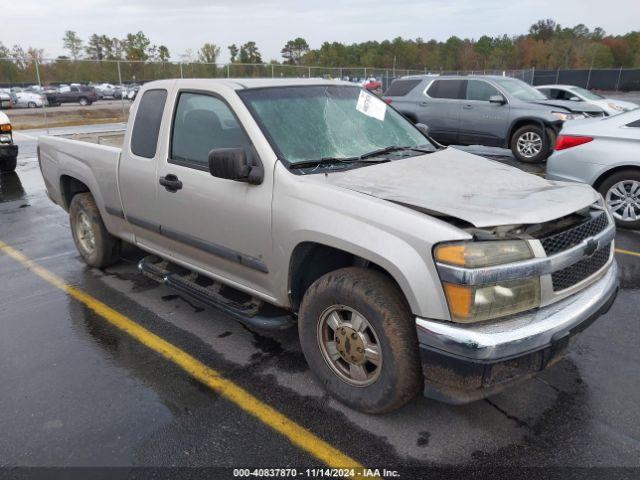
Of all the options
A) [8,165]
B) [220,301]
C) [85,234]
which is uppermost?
[220,301]

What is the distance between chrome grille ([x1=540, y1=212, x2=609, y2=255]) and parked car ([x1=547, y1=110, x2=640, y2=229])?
11.7ft

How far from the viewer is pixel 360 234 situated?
2680 mm

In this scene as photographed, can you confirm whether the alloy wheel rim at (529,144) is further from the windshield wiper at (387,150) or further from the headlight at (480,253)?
the headlight at (480,253)

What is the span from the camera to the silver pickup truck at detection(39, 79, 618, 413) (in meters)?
2.44

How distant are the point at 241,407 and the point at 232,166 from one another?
1.41m

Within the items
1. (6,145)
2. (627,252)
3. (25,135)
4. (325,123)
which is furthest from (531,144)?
(25,135)

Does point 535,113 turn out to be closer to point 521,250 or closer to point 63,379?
point 521,250

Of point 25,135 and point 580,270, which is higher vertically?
point 580,270

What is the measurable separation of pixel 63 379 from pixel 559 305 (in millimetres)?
3013

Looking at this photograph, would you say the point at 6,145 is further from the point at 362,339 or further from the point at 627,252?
the point at 627,252

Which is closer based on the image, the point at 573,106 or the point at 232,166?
the point at 232,166

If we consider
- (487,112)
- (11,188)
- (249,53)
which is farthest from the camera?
(249,53)

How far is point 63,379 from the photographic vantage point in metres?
3.37

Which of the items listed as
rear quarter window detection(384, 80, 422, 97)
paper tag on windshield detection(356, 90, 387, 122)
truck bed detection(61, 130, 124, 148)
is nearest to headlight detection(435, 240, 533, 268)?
paper tag on windshield detection(356, 90, 387, 122)
